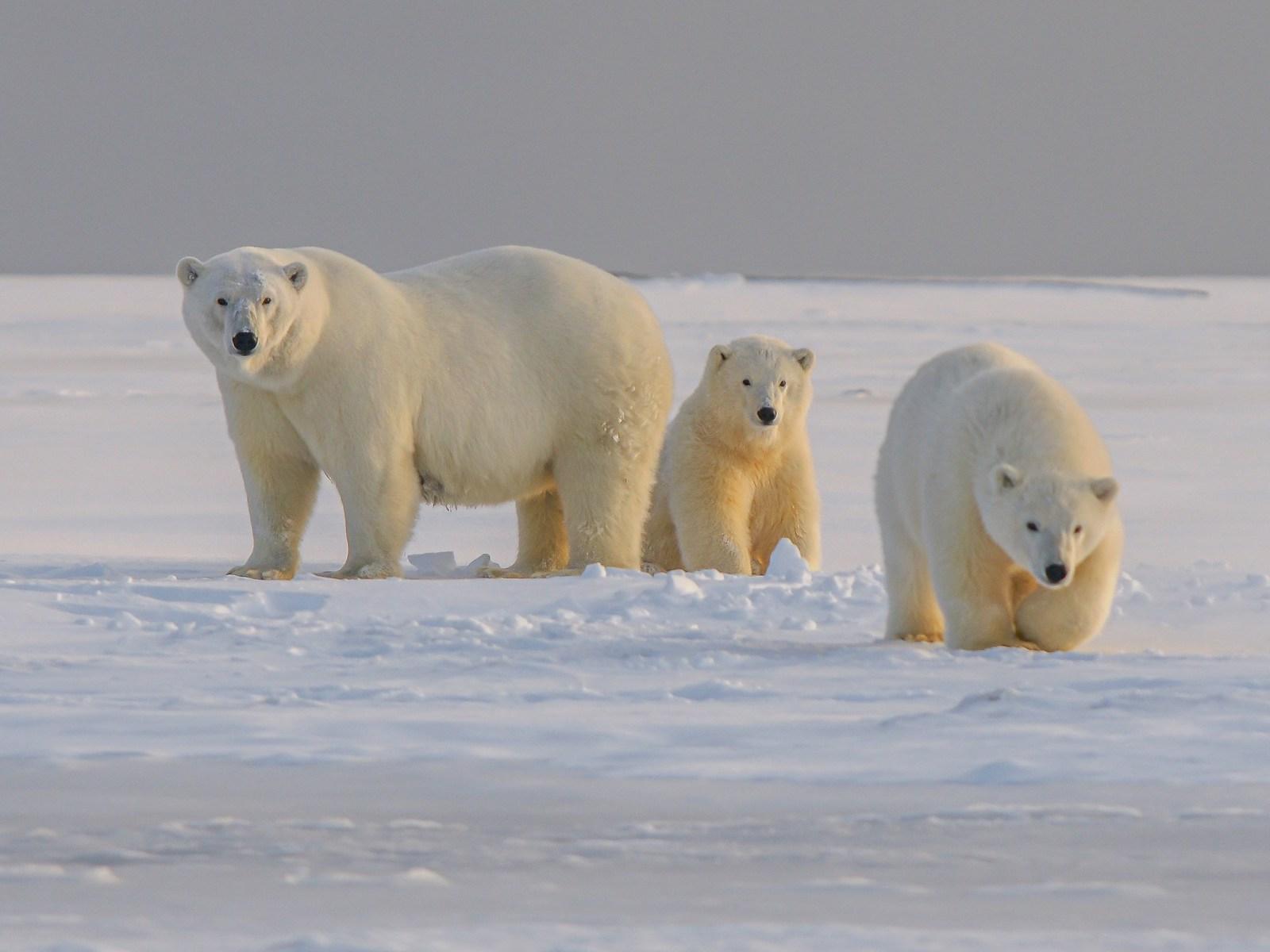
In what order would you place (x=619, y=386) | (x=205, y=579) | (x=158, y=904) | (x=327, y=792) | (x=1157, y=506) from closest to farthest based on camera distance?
(x=158, y=904), (x=327, y=792), (x=205, y=579), (x=619, y=386), (x=1157, y=506)

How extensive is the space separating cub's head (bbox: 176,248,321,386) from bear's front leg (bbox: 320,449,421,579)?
1.30 ft

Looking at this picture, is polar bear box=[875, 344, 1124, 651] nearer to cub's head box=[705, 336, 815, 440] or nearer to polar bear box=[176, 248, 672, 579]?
cub's head box=[705, 336, 815, 440]

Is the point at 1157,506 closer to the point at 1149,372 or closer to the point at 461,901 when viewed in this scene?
the point at 461,901

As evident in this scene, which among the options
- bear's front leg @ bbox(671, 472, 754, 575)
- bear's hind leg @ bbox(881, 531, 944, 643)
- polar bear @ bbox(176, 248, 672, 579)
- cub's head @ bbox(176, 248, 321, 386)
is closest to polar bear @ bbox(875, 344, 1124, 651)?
bear's hind leg @ bbox(881, 531, 944, 643)

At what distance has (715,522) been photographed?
7.23 metres

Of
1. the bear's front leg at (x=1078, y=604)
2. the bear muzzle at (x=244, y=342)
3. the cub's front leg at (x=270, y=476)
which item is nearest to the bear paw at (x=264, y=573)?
the cub's front leg at (x=270, y=476)

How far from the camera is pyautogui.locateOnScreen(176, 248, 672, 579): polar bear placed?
21.3ft

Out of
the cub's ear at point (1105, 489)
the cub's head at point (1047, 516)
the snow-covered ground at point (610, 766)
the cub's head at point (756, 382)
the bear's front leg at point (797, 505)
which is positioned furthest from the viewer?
the bear's front leg at point (797, 505)

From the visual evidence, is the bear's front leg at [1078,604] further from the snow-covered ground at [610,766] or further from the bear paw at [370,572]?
the bear paw at [370,572]

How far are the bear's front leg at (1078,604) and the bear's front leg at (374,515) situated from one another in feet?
7.43

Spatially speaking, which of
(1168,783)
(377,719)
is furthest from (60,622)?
(1168,783)

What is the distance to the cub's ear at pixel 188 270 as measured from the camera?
6.39 metres

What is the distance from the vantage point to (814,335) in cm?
2555

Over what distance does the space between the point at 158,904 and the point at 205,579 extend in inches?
134
